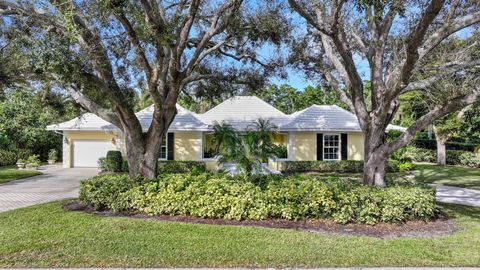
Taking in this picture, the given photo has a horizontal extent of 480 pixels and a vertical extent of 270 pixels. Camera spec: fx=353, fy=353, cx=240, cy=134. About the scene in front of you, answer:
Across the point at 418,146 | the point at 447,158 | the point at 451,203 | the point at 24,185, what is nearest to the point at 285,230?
the point at 451,203

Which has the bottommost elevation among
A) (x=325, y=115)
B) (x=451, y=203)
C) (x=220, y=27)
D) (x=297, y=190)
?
(x=451, y=203)

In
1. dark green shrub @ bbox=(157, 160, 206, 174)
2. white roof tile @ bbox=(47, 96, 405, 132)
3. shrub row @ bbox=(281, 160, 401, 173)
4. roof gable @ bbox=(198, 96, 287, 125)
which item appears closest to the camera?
dark green shrub @ bbox=(157, 160, 206, 174)

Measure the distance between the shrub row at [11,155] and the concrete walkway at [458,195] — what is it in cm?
2748

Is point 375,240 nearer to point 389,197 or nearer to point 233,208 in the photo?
point 389,197

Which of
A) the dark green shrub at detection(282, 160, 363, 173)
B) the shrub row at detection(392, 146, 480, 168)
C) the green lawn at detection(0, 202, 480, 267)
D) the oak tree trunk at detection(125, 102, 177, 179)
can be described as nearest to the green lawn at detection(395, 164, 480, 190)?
the shrub row at detection(392, 146, 480, 168)

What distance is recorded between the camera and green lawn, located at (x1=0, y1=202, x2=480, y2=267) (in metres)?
5.62

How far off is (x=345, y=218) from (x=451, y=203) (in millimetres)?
5599

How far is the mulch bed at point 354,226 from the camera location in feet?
24.6

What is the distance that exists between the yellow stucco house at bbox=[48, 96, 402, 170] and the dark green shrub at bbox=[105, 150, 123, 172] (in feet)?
5.17

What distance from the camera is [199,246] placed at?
6.36 meters

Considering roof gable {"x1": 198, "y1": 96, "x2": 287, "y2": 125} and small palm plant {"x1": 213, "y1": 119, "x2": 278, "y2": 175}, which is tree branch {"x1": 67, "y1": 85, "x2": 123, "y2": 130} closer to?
small palm plant {"x1": 213, "y1": 119, "x2": 278, "y2": 175}

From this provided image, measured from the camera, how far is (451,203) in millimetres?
11461

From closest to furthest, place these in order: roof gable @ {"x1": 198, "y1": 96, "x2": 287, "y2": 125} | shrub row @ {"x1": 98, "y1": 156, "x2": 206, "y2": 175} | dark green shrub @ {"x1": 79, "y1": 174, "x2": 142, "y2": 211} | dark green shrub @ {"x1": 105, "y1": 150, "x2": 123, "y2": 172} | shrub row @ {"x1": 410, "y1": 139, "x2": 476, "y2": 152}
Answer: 1. dark green shrub @ {"x1": 79, "y1": 174, "x2": 142, "y2": 211}
2. shrub row @ {"x1": 98, "y1": 156, "x2": 206, "y2": 175}
3. dark green shrub @ {"x1": 105, "y1": 150, "x2": 123, "y2": 172}
4. roof gable @ {"x1": 198, "y1": 96, "x2": 287, "y2": 125}
5. shrub row @ {"x1": 410, "y1": 139, "x2": 476, "y2": 152}

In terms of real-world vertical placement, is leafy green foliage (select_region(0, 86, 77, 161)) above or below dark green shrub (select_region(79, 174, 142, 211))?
above
